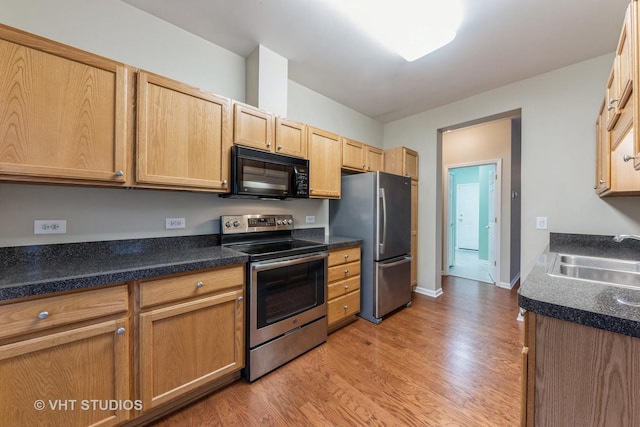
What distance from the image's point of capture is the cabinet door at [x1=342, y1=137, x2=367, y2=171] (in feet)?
9.36

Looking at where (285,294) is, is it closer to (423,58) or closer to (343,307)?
(343,307)

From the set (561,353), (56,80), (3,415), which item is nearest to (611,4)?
(561,353)

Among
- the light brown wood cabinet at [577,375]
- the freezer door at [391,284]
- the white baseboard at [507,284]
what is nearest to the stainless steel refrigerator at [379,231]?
the freezer door at [391,284]

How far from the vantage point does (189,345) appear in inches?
58.7

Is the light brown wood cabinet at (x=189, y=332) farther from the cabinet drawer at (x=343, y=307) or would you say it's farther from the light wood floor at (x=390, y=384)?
the cabinet drawer at (x=343, y=307)

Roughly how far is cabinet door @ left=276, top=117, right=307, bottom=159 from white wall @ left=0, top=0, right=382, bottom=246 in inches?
21.5

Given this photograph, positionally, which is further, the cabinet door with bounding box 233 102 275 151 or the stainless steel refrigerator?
the stainless steel refrigerator

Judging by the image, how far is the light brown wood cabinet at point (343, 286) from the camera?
7.83ft

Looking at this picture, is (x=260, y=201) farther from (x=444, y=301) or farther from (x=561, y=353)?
(x=444, y=301)

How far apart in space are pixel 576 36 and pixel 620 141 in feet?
3.75

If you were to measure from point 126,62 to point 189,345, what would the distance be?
6.44 ft

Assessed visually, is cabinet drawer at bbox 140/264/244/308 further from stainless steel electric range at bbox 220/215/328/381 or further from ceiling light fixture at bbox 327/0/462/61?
ceiling light fixture at bbox 327/0/462/61

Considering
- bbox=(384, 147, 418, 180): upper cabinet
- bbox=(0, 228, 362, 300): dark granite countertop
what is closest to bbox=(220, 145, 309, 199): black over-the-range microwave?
bbox=(0, 228, 362, 300): dark granite countertop

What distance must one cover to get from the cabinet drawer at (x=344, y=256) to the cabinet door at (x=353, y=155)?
984 millimetres
